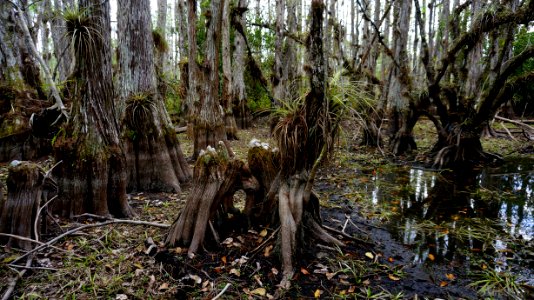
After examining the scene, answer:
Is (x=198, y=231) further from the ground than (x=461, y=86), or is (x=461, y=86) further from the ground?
(x=461, y=86)

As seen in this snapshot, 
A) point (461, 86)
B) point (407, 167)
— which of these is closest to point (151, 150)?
point (407, 167)

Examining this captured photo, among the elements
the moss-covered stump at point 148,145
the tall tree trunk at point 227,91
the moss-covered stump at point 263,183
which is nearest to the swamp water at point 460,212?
the moss-covered stump at point 263,183

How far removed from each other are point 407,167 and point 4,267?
907cm

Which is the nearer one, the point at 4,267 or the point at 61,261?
the point at 4,267

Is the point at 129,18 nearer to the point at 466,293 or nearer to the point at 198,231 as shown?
the point at 198,231

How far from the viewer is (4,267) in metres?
3.16

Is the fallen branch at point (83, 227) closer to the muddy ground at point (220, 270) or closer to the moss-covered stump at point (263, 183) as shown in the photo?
the muddy ground at point (220, 270)

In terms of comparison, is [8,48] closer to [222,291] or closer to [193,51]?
[193,51]

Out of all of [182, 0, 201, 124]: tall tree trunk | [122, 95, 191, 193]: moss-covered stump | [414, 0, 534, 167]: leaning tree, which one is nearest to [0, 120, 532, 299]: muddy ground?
[122, 95, 191, 193]: moss-covered stump

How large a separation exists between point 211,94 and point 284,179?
184 inches

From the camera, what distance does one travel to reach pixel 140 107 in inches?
232

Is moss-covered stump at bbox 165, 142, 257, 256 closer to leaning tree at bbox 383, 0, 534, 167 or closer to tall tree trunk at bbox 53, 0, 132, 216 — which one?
tall tree trunk at bbox 53, 0, 132, 216

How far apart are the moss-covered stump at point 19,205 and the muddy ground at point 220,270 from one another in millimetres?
203

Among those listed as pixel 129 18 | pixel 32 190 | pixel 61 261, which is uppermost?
pixel 129 18
